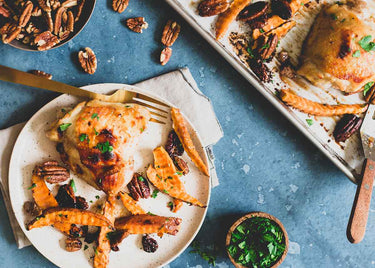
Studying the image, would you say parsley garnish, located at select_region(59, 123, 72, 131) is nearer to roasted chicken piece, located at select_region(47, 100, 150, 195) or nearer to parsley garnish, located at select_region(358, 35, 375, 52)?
roasted chicken piece, located at select_region(47, 100, 150, 195)

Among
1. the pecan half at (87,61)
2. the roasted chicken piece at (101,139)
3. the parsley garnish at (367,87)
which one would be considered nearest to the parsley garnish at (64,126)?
the roasted chicken piece at (101,139)

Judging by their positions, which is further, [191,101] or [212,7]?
[191,101]

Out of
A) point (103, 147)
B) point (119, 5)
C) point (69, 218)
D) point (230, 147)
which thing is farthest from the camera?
point (230, 147)

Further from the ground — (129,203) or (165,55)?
(165,55)

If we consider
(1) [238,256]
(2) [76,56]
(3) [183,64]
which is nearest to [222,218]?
(1) [238,256]

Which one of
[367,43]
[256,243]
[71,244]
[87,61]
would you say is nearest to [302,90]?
[367,43]

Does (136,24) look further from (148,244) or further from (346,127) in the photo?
(346,127)

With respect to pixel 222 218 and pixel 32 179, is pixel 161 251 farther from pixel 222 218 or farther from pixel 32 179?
pixel 32 179
